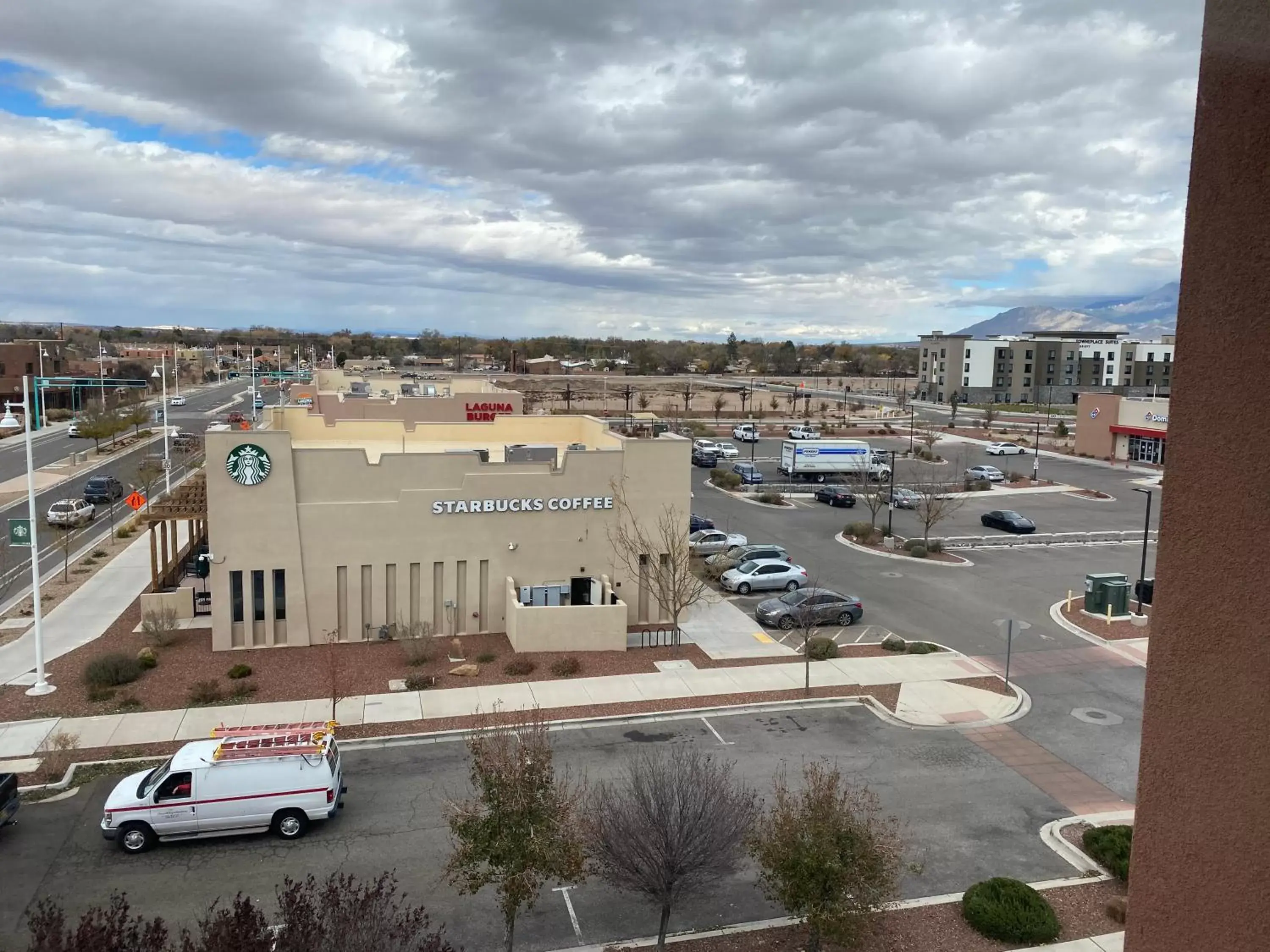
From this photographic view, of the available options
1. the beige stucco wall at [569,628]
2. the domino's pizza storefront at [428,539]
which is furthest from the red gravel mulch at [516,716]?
the domino's pizza storefront at [428,539]

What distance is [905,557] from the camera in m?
39.9

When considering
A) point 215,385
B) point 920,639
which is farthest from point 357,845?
point 215,385

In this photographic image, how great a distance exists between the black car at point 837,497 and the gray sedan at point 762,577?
18.4 metres

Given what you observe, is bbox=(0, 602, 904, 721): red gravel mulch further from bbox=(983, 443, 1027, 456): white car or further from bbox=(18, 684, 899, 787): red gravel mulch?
bbox=(983, 443, 1027, 456): white car

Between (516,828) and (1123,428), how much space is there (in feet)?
251

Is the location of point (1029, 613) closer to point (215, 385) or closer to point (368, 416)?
point (368, 416)

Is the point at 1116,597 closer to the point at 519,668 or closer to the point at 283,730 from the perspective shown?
the point at 519,668

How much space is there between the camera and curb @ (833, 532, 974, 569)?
126ft

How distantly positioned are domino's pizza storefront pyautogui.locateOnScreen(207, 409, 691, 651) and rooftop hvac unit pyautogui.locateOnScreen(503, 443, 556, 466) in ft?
0.28

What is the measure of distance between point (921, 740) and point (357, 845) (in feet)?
41.0

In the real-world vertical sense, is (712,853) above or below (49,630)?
above

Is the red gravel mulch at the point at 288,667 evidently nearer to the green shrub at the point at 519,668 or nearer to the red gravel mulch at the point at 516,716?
the green shrub at the point at 519,668

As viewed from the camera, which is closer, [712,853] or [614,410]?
[712,853]

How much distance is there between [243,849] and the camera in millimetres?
15352
